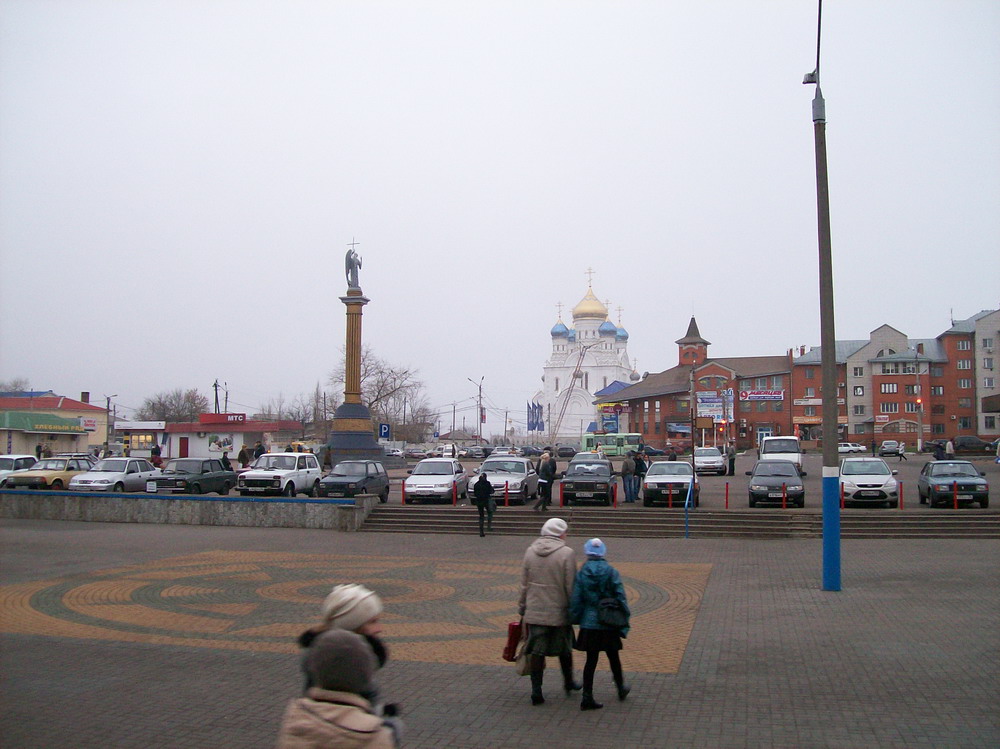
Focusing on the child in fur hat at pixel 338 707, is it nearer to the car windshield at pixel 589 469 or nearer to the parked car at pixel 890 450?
the car windshield at pixel 589 469

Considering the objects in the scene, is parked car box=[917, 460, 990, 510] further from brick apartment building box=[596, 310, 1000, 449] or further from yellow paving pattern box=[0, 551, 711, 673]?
brick apartment building box=[596, 310, 1000, 449]

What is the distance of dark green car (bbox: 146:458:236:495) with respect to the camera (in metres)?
29.5

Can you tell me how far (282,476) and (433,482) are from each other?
5111 mm

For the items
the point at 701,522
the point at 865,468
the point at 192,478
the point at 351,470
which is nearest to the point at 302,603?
the point at 701,522

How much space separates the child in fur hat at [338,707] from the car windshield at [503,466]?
24.1 metres

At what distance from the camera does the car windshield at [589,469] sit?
2632 cm

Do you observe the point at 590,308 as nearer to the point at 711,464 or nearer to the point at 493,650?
the point at 711,464

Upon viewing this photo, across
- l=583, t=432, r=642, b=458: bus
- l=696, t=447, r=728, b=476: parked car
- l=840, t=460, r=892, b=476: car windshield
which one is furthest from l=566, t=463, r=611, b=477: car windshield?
l=583, t=432, r=642, b=458: bus

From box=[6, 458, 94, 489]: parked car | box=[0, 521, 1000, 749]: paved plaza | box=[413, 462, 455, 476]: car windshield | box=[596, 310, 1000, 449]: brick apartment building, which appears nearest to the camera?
box=[0, 521, 1000, 749]: paved plaza

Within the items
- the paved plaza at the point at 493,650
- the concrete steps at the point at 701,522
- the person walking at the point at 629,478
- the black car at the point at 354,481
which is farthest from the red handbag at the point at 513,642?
the person walking at the point at 629,478

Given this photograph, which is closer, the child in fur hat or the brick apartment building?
the child in fur hat

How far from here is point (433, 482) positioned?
26391 millimetres

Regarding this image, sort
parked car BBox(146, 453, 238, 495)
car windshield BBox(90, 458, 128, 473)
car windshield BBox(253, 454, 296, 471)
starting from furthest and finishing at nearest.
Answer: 1. car windshield BBox(90, 458, 128, 473)
2. parked car BBox(146, 453, 238, 495)
3. car windshield BBox(253, 454, 296, 471)

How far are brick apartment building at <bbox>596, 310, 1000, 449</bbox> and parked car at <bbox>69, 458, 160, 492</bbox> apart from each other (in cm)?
5573
